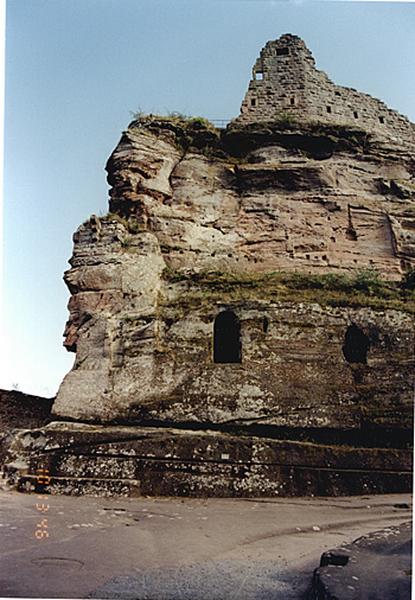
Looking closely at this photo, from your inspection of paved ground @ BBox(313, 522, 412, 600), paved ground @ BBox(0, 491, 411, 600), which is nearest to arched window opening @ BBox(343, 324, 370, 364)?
paved ground @ BBox(0, 491, 411, 600)

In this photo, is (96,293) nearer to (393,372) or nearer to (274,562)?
(393,372)

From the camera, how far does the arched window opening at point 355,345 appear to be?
11.6 meters

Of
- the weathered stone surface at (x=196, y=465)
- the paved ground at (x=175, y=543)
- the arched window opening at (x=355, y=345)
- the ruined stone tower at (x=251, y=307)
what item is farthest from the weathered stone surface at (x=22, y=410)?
the arched window opening at (x=355, y=345)

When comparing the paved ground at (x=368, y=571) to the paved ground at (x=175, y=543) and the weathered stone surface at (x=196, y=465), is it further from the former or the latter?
the weathered stone surface at (x=196, y=465)

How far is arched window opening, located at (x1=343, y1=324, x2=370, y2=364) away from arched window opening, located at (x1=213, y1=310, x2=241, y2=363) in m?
2.31

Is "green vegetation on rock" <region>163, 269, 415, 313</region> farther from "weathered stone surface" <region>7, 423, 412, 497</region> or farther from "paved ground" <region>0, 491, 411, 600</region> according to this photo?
"paved ground" <region>0, 491, 411, 600</region>

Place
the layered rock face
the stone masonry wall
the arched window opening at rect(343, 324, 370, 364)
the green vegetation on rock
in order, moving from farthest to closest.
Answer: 1. the stone masonry wall
2. the green vegetation on rock
3. the arched window opening at rect(343, 324, 370, 364)
4. the layered rock face

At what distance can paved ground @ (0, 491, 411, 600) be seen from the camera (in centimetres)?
461

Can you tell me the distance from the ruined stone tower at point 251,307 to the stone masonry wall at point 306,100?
0.05 m

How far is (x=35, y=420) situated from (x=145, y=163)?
287 inches

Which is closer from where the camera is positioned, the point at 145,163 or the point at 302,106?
the point at 145,163

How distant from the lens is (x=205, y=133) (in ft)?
54.4

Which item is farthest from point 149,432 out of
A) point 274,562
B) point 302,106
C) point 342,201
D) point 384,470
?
point 302,106

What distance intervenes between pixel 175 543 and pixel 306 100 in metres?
14.8
